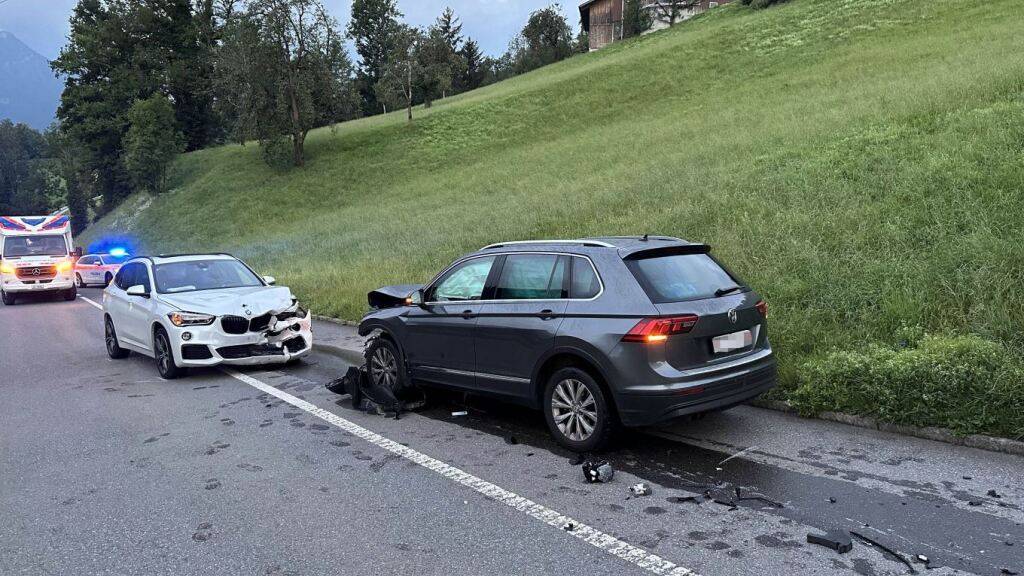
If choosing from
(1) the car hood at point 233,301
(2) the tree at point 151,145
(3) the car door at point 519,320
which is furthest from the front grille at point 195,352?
(2) the tree at point 151,145

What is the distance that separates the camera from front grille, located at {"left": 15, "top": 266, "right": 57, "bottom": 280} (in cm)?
2066

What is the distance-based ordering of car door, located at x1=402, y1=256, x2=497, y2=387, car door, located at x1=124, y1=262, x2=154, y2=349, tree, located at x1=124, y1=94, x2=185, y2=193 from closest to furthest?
car door, located at x1=402, y1=256, x2=497, y2=387
car door, located at x1=124, y1=262, x2=154, y2=349
tree, located at x1=124, y1=94, x2=185, y2=193

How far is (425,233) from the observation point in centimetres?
2064

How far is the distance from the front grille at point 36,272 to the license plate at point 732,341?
2214 cm

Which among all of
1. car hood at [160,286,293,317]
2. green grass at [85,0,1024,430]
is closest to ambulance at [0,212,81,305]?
green grass at [85,0,1024,430]

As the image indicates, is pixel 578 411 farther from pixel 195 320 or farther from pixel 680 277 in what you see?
pixel 195 320

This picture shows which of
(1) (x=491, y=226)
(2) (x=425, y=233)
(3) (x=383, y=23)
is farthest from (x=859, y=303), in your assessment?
(3) (x=383, y=23)

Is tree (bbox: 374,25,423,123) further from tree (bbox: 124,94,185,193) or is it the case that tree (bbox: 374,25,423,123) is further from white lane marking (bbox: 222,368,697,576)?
white lane marking (bbox: 222,368,697,576)

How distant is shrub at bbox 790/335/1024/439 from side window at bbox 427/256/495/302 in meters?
2.96

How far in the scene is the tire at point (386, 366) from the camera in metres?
6.87

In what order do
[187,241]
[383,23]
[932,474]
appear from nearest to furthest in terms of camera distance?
1. [932,474]
2. [187,241]
3. [383,23]

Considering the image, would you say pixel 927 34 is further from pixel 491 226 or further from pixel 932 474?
pixel 932 474

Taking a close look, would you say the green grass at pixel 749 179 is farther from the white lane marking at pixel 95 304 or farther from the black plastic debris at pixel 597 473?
the white lane marking at pixel 95 304

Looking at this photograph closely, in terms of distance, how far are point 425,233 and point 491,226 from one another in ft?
11.0
